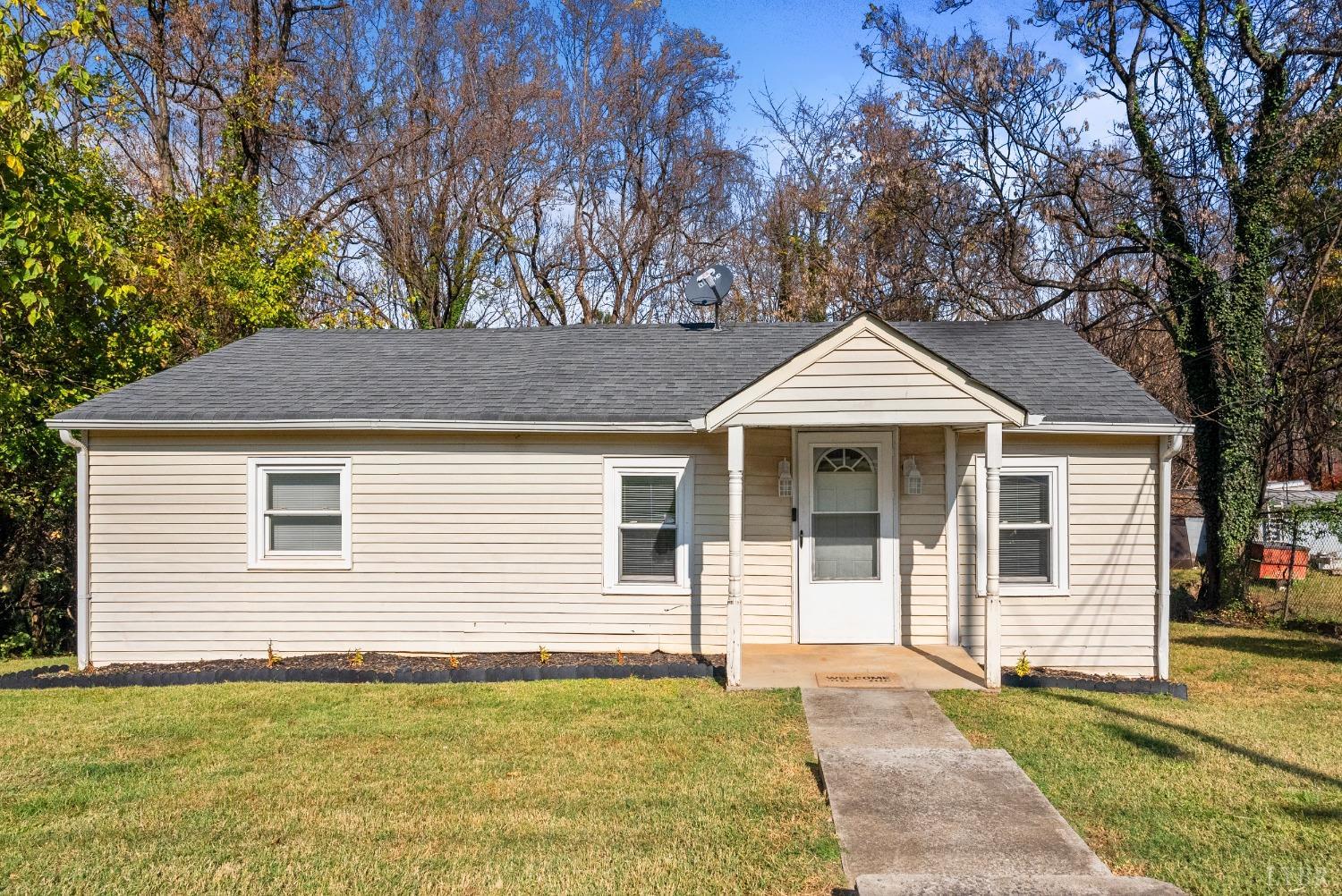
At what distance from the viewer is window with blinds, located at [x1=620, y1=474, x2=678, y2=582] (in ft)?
29.6

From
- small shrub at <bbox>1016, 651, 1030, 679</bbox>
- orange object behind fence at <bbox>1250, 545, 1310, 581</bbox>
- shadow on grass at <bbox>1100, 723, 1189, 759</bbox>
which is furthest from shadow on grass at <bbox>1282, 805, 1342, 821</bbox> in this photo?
orange object behind fence at <bbox>1250, 545, 1310, 581</bbox>

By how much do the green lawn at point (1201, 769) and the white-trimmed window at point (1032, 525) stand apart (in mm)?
1417

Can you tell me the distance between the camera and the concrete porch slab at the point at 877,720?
20.1 feet

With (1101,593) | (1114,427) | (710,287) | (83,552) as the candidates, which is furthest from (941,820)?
(83,552)

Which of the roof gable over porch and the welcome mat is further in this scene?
the welcome mat

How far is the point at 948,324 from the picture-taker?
11.5 meters

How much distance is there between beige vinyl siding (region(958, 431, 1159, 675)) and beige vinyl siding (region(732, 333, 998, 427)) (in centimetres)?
159

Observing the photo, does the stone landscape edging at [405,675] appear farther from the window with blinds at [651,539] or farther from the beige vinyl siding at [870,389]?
the beige vinyl siding at [870,389]

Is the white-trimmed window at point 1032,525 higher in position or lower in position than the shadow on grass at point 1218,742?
higher

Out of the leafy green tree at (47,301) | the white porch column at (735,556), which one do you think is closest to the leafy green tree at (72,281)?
the leafy green tree at (47,301)

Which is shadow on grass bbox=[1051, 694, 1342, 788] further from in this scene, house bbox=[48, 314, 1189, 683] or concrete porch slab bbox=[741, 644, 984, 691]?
house bbox=[48, 314, 1189, 683]

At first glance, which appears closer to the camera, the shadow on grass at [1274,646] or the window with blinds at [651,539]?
the window with blinds at [651,539]

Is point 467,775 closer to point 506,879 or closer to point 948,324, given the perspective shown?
point 506,879

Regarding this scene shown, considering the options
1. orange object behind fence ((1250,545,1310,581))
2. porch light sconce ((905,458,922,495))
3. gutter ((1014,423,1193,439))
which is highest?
gutter ((1014,423,1193,439))
